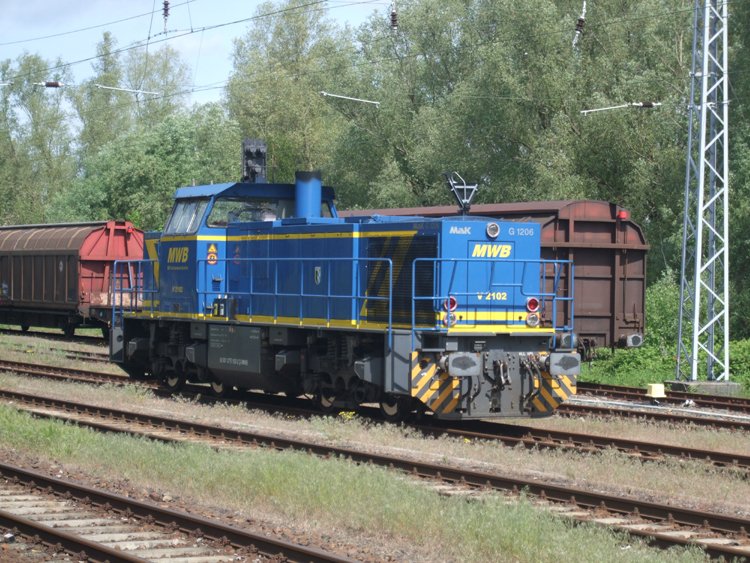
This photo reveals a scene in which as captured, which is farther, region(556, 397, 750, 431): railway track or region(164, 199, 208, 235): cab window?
region(164, 199, 208, 235): cab window

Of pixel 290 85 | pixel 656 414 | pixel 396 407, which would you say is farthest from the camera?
pixel 290 85

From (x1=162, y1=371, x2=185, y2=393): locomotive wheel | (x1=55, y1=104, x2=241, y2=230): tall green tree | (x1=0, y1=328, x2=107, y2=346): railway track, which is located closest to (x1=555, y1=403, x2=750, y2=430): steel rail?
(x1=162, y1=371, x2=185, y2=393): locomotive wheel

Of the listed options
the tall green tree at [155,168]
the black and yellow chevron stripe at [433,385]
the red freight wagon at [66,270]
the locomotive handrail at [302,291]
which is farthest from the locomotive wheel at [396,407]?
the tall green tree at [155,168]

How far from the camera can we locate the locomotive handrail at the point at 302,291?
14781 mm

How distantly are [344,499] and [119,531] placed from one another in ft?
6.45

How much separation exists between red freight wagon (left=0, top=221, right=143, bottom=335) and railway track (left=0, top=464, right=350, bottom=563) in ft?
70.0

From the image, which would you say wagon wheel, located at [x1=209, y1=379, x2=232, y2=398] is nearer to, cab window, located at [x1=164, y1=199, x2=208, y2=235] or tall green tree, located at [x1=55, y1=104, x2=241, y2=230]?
cab window, located at [x1=164, y1=199, x2=208, y2=235]

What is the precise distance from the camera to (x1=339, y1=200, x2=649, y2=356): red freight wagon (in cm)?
2069

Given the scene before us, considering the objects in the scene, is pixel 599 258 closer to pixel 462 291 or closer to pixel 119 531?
pixel 462 291

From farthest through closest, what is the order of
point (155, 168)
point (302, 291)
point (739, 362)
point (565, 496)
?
point (155, 168), point (739, 362), point (302, 291), point (565, 496)

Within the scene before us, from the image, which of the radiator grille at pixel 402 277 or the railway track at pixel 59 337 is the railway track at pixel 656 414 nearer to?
the radiator grille at pixel 402 277

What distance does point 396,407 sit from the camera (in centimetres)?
1504

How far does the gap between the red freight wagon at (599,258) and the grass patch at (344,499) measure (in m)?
10.1

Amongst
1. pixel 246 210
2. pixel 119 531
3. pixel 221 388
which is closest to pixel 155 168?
pixel 221 388
